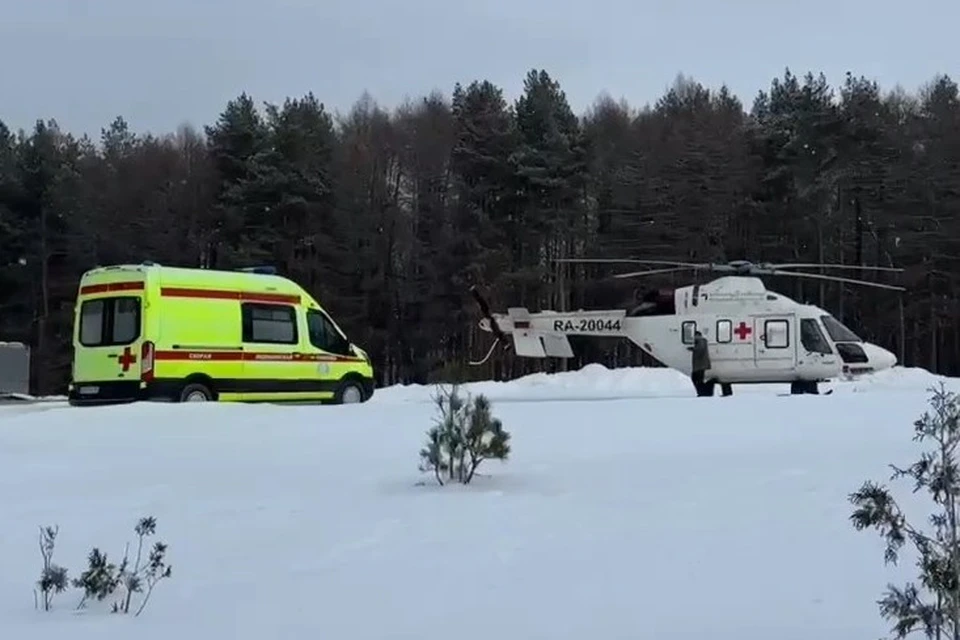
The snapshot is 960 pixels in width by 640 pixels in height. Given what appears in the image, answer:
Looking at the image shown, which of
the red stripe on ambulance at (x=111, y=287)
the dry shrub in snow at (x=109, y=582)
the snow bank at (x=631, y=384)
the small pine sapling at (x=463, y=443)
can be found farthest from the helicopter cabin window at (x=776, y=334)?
the dry shrub in snow at (x=109, y=582)

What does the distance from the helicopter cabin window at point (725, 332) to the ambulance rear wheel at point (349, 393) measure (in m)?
6.31

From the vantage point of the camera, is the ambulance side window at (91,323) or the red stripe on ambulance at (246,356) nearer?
the red stripe on ambulance at (246,356)

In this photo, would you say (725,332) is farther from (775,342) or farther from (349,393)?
(349,393)

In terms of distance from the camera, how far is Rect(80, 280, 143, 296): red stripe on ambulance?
15180mm

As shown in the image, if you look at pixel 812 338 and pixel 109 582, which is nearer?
pixel 109 582

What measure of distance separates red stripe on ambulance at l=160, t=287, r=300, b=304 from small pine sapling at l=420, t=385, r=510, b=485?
352 inches

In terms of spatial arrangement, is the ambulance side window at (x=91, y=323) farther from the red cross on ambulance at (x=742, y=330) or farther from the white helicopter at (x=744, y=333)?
the red cross on ambulance at (x=742, y=330)

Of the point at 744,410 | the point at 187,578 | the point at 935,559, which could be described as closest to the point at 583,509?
the point at 187,578

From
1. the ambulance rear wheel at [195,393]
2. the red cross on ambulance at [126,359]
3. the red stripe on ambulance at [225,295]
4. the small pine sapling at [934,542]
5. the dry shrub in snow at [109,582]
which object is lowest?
the dry shrub in snow at [109,582]

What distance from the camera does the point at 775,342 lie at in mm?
18922

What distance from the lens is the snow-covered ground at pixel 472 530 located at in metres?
4.24

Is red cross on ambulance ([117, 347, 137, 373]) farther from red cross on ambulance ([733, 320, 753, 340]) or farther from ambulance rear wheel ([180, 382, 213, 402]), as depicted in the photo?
red cross on ambulance ([733, 320, 753, 340])

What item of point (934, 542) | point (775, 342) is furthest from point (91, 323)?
point (934, 542)

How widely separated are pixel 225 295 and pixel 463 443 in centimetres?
979
